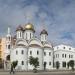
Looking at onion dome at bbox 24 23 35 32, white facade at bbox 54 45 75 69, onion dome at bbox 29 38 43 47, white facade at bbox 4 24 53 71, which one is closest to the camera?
white facade at bbox 4 24 53 71

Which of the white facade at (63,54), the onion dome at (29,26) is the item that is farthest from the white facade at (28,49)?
the white facade at (63,54)

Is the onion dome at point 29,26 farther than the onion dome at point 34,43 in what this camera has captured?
Yes

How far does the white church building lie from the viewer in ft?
249

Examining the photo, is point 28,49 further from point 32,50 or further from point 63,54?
point 63,54

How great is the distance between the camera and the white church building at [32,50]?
249 feet

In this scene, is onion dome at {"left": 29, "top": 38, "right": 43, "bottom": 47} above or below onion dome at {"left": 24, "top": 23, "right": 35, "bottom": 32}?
below

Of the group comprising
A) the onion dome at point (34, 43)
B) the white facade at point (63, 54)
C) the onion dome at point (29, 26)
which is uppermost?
the onion dome at point (29, 26)

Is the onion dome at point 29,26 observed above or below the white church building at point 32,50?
above

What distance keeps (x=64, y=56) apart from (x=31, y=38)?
13498 millimetres

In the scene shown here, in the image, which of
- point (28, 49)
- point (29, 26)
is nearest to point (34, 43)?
point (28, 49)

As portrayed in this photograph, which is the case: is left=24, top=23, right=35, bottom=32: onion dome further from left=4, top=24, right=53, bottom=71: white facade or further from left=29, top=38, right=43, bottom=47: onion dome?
left=29, top=38, right=43, bottom=47: onion dome

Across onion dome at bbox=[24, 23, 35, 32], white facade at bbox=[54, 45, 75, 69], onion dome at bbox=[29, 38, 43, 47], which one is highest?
onion dome at bbox=[24, 23, 35, 32]

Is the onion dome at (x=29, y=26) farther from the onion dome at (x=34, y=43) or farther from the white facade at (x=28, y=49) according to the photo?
the onion dome at (x=34, y=43)

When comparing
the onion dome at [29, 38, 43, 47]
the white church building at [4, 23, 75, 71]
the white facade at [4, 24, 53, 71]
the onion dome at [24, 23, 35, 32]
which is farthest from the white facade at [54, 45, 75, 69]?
the onion dome at [24, 23, 35, 32]
